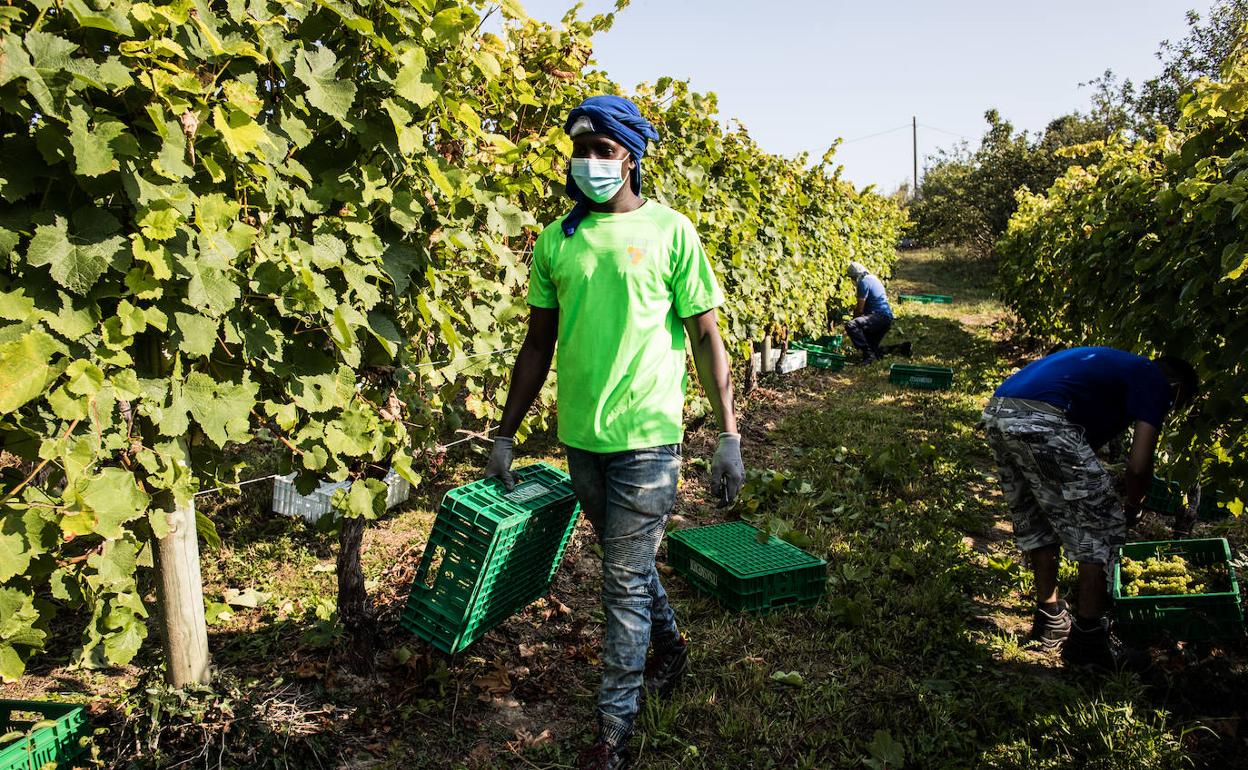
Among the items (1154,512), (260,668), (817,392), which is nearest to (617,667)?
(260,668)

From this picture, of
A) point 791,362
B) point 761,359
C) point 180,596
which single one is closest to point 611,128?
point 180,596

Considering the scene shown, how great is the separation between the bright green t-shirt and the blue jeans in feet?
0.28

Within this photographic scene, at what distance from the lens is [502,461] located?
2.76m

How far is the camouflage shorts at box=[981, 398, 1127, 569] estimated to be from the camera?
328cm

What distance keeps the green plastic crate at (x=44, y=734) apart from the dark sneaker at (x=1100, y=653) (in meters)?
3.79

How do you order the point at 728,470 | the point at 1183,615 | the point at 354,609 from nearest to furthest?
the point at 728,470 → the point at 354,609 → the point at 1183,615

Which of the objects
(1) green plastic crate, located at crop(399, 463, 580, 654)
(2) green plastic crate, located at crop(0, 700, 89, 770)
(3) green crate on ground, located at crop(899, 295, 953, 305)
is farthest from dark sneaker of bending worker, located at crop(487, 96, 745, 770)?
(3) green crate on ground, located at crop(899, 295, 953, 305)

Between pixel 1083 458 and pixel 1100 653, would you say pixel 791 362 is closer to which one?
pixel 1083 458

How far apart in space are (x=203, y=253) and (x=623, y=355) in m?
1.20

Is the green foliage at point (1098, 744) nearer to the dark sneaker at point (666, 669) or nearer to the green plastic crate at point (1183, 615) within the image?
the green plastic crate at point (1183, 615)

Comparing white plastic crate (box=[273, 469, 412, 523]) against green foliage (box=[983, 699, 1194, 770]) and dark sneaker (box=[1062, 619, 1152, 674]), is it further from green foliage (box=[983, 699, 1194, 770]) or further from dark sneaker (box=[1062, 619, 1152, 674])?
dark sneaker (box=[1062, 619, 1152, 674])

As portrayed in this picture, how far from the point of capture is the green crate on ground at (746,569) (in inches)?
139

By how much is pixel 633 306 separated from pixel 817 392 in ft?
22.3

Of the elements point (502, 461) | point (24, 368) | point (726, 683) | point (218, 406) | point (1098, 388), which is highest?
point (24, 368)
